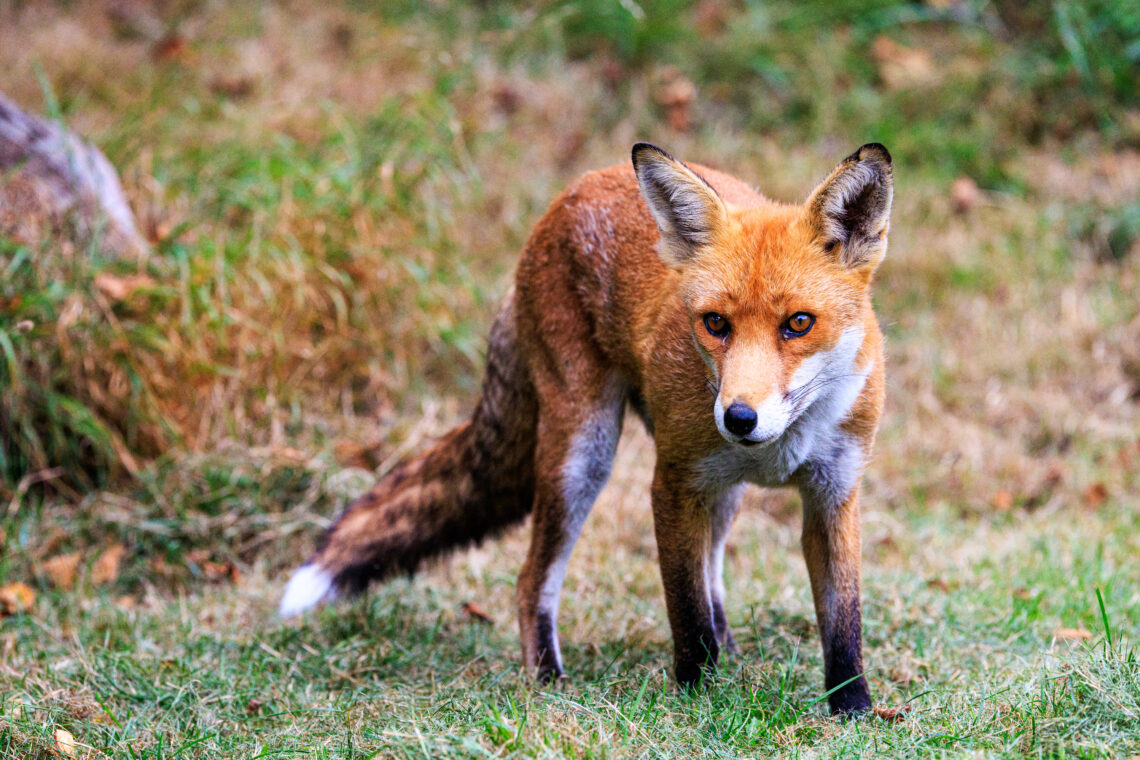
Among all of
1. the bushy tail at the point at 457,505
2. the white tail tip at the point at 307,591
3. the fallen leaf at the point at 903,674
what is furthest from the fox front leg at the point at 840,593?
the white tail tip at the point at 307,591

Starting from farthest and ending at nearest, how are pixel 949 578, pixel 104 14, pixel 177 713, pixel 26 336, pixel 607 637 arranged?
pixel 104 14
pixel 26 336
pixel 949 578
pixel 607 637
pixel 177 713

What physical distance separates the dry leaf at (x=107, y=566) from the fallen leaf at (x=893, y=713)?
3553 mm

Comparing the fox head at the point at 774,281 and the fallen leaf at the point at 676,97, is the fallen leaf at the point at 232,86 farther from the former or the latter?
the fox head at the point at 774,281

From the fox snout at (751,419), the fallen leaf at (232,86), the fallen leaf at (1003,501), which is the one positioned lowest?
the fallen leaf at (1003,501)

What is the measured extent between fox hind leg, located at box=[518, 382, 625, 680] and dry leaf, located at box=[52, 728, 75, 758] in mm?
1542

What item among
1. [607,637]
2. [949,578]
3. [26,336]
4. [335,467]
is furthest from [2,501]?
[949,578]

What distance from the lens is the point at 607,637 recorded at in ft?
14.1

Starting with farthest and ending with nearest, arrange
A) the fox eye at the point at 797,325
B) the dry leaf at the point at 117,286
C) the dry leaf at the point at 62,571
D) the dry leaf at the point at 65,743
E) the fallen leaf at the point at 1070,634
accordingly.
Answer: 1. the dry leaf at the point at 117,286
2. the dry leaf at the point at 62,571
3. the fallen leaf at the point at 1070,634
4. the dry leaf at the point at 65,743
5. the fox eye at the point at 797,325

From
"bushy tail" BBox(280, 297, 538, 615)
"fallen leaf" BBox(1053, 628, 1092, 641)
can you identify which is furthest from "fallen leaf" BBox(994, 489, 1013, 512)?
"bushy tail" BBox(280, 297, 538, 615)

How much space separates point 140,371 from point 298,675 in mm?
2164

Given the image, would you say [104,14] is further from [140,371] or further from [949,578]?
[949,578]

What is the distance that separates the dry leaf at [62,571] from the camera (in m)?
4.89

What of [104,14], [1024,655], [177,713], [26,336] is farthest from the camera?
[104,14]

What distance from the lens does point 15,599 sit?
4.61m
